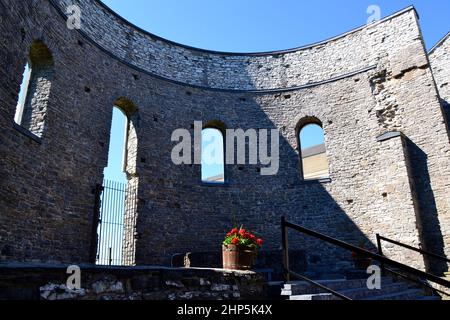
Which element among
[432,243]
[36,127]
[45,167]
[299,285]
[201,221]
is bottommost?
[299,285]

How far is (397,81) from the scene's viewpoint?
36.1 feet

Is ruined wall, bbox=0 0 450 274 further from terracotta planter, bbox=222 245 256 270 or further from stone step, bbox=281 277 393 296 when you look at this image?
stone step, bbox=281 277 393 296

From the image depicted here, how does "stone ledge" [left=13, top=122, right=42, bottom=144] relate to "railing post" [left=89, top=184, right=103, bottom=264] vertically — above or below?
above

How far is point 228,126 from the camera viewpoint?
12.3m

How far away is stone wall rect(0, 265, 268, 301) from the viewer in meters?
2.86

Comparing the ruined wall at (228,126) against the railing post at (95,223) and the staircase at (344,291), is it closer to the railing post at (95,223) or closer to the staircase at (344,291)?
the railing post at (95,223)

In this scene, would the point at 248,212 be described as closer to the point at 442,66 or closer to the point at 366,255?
the point at 366,255

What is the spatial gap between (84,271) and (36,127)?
590cm

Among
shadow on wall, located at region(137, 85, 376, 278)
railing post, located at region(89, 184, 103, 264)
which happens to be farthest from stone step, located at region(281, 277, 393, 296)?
railing post, located at region(89, 184, 103, 264)

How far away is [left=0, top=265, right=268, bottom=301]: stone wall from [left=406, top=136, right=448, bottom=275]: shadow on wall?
21.3 feet

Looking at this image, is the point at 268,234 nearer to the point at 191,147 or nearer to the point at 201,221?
the point at 201,221

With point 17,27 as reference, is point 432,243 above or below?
below

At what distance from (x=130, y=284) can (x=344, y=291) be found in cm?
306

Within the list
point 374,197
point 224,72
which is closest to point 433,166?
point 374,197
